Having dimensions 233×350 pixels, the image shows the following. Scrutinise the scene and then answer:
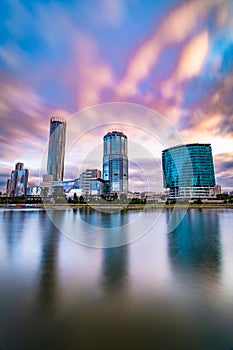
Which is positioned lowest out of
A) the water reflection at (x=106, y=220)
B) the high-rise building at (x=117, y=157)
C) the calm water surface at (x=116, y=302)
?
the calm water surface at (x=116, y=302)

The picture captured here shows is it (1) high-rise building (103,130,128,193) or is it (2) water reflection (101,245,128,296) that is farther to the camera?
(1) high-rise building (103,130,128,193)

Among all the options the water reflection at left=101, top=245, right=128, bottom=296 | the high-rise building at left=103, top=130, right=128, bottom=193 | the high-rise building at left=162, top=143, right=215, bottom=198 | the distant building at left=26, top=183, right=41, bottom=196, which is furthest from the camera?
the distant building at left=26, top=183, right=41, bottom=196

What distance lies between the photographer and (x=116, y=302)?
3697mm

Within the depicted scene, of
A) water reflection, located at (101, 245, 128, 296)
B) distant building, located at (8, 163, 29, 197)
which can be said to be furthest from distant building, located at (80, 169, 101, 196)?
water reflection, located at (101, 245, 128, 296)

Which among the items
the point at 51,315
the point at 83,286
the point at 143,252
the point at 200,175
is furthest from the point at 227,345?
the point at 200,175

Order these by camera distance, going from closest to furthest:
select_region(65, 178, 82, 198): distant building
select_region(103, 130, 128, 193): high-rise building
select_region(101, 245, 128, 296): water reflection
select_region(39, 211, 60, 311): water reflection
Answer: select_region(39, 211, 60, 311): water reflection < select_region(101, 245, 128, 296): water reflection < select_region(103, 130, 128, 193): high-rise building < select_region(65, 178, 82, 198): distant building

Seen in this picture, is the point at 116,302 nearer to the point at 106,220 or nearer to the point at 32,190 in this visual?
the point at 106,220

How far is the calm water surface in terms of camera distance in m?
2.68

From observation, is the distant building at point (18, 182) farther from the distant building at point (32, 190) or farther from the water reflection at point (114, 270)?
the water reflection at point (114, 270)

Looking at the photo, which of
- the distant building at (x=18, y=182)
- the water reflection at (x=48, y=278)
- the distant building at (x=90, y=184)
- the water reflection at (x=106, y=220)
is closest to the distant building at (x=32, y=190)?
the distant building at (x=18, y=182)

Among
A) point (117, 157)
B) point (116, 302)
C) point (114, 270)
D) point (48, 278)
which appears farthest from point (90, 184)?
point (116, 302)

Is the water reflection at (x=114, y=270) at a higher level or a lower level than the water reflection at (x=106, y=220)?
lower

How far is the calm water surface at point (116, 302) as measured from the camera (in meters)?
2.68

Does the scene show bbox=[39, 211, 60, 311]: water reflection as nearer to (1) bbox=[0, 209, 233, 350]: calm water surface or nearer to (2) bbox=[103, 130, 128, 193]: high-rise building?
→ (1) bbox=[0, 209, 233, 350]: calm water surface
